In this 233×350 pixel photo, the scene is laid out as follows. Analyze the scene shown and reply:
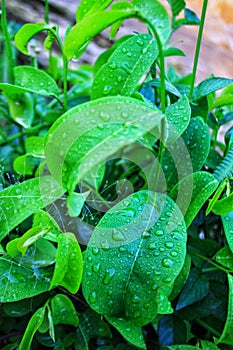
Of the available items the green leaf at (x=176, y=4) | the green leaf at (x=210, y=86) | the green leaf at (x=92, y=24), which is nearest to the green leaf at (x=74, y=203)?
the green leaf at (x=92, y=24)

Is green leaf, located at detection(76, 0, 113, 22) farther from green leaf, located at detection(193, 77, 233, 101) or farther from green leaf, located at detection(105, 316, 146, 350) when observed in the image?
green leaf, located at detection(105, 316, 146, 350)

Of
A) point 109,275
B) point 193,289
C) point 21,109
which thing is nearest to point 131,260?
point 109,275

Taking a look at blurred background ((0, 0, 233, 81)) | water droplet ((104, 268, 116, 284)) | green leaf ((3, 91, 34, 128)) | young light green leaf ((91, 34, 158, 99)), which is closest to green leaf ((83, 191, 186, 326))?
water droplet ((104, 268, 116, 284))

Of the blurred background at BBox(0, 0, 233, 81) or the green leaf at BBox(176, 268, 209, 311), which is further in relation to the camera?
the blurred background at BBox(0, 0, 233, 81)

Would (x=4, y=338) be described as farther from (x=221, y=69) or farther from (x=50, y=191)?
(x=221, y=69)

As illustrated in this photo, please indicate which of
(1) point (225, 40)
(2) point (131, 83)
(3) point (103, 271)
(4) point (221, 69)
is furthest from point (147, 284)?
(1) point (225, 40)

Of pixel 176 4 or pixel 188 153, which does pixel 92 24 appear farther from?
pixel 176 4

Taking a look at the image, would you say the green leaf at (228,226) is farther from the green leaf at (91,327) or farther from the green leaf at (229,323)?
the green leaf at (91,327)
